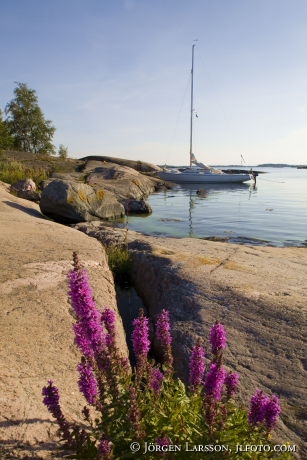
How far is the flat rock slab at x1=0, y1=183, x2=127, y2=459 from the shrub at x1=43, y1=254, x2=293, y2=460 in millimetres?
739

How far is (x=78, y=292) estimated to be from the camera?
239cm

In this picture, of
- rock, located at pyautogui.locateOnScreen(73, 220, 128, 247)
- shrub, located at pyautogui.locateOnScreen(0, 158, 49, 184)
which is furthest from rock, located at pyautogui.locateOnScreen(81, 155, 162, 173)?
rock, located at pyautogui.locateOnScreen(73, 220, 128, 247)

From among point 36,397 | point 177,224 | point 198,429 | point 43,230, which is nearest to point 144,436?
point 198,429

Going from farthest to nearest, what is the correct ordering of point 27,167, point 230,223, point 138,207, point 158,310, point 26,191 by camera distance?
point 27,167 < point 138,207 < point 230,223 < point 26,191 < point 158,310

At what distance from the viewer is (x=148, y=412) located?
2.75m

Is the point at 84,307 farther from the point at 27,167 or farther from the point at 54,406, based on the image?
the point at 27,167

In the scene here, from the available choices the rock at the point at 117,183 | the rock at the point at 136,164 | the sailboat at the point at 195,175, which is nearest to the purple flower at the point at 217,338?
the rock at the point at 117,183

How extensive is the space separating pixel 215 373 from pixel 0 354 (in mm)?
2643

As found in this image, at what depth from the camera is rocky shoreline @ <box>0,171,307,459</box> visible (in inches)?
140

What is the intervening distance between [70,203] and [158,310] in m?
10.7

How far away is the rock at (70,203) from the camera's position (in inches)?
629

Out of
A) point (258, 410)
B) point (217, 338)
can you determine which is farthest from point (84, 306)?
point (258, 410)

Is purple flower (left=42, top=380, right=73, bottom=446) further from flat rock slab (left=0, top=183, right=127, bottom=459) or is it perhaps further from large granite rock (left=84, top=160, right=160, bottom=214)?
large granite rock (left=84, top=160, right=160, bottom=214)

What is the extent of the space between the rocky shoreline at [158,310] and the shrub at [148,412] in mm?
729
